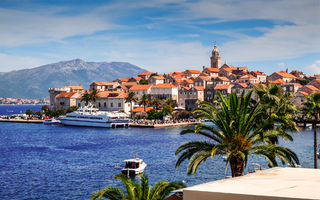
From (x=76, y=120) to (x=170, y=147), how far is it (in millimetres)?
57218

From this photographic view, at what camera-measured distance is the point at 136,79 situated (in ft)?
525

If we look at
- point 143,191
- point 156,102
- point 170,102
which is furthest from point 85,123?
point 143,191

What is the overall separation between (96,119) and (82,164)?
60737 millimetres

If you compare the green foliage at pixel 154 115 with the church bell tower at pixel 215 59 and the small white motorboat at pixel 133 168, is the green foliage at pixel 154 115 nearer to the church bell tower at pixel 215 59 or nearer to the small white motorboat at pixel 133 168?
the church bell tower at pixel 215 59

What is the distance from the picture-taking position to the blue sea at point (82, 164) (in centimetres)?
3469

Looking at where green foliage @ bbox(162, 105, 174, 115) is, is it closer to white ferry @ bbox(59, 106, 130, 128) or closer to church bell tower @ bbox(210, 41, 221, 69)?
white ferry @ bbox(59, 106, 130, 128)

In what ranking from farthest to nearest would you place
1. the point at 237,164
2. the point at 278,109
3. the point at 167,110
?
the point at 167,110
the point at 278,109
the point at 237,164

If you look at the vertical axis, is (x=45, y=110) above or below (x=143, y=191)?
above

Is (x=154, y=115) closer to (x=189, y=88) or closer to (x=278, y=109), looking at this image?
(x=189, y=88)

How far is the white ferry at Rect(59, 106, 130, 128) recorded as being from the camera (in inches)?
4124

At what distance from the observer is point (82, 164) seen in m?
47.4

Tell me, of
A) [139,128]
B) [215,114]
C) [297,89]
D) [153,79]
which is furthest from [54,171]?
[153,79]

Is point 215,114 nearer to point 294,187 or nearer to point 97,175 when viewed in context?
point 294,187

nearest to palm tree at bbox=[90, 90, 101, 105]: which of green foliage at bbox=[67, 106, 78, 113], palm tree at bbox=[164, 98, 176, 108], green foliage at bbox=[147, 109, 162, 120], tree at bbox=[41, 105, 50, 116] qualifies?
green foliage at bbox=[67, 106, 78, 113]
